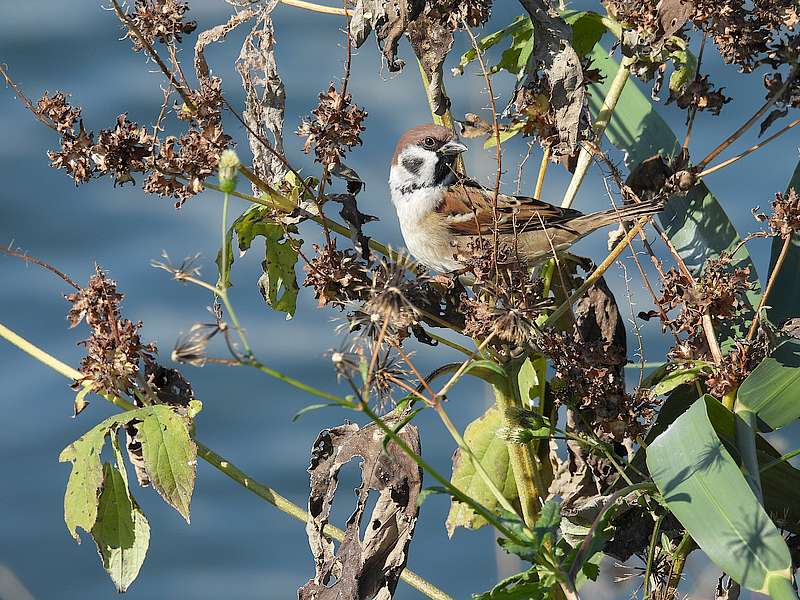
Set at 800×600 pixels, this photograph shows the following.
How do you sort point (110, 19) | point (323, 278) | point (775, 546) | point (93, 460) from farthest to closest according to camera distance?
point (110, 19), point (93, 460), point (323, 278), point (775, 546)

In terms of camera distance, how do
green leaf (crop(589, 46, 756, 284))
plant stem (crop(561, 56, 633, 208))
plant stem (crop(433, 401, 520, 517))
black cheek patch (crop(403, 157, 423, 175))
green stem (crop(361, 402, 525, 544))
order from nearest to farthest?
green stem (crop(361, 402, 525, 544)) < plant stem (crop(433, 401, 520, 517)) < plant stem (crop(561, 56, 633, 208)) < green leaf (crop(589, 46, 756, 284)) < black cheek patch (crop(403, 157, 423, 175))

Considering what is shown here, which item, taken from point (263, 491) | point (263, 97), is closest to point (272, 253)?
point (263, 97)

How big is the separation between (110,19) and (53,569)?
1.90 m

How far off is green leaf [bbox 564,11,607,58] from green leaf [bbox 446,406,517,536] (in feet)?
2.47

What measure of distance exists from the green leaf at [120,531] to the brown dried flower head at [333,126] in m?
0.66

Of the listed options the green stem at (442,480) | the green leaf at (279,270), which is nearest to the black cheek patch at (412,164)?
the green leaf at (279,270)

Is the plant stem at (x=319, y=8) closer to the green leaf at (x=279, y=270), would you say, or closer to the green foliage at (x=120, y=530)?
the green leaf at (x=279, y=270)

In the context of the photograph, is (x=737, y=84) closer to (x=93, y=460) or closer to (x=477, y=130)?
(x=477, y=130)

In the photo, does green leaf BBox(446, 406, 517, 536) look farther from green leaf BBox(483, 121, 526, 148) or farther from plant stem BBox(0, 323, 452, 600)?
green leaf BBox(483, 121, 526, 148)

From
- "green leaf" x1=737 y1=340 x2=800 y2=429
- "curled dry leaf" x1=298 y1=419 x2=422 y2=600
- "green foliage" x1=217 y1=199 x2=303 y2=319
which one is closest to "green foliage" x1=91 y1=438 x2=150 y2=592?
"curled dry leaf" x1=298 y1=419 x2=422 y2=600

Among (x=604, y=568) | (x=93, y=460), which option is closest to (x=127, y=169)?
(x=93, y=460)

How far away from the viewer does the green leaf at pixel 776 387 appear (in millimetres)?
1799

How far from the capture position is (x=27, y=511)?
12.1 feet

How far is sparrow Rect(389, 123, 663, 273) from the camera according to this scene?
1958mm
